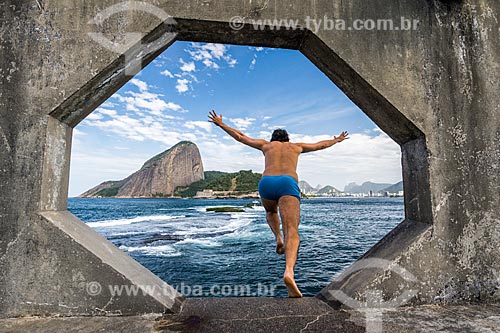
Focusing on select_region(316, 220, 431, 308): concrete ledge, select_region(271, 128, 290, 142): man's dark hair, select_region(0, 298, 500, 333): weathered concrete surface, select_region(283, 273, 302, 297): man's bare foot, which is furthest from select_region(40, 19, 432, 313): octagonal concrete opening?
select_region(271, 128, 290, 142): man's dark hair

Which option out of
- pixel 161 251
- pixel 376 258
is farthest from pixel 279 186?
pixel 161 251

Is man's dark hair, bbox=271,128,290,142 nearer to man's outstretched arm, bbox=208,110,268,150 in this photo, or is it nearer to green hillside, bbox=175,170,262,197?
man's outstretched arm, bbox=208,110,268,150

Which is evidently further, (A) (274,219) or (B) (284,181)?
(A) (274,219)

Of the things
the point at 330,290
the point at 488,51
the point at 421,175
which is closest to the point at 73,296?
the point at 330,290

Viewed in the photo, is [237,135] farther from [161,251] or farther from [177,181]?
[177,181]

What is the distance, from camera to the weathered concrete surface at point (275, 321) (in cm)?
221

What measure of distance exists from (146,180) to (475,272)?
517ft

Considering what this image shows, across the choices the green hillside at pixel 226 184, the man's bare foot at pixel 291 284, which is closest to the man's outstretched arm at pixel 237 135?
the man's bare foot at pixel 291 284

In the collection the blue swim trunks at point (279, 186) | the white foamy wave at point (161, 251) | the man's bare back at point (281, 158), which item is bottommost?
the white foamy wave at point (161, 251)

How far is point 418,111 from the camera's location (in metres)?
2.95

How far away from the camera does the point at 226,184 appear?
135125 mm

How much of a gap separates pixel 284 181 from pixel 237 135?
77 cm

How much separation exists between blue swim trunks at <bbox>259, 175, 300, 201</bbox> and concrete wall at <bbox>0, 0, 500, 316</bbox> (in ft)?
3.62

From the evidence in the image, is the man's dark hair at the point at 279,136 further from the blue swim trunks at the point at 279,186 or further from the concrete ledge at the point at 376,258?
the concrete ledge at the point at 376,258
